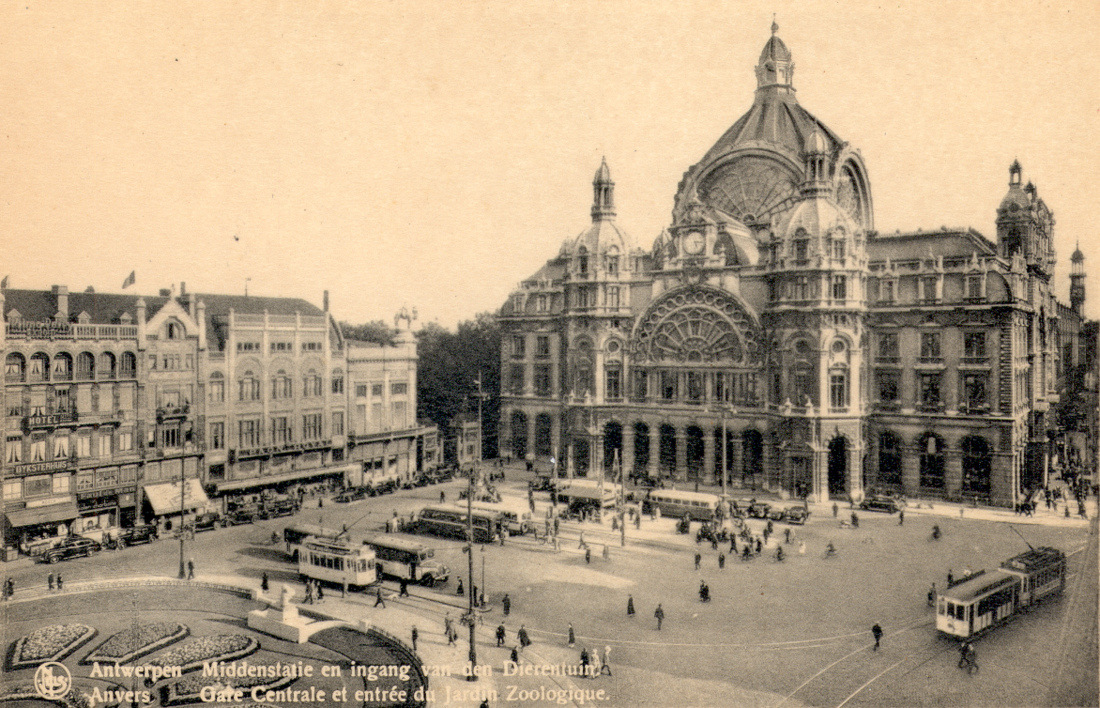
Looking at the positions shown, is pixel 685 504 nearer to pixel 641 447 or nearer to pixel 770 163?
pixel 641 447

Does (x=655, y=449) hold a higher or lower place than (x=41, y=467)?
lower

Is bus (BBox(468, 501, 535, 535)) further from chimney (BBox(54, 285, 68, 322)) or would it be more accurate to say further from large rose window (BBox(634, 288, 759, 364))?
chimney (BBox(54, 285, 68, 322))

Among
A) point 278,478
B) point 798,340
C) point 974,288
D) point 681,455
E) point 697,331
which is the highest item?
point 974,288

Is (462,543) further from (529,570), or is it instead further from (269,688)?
(269,688)

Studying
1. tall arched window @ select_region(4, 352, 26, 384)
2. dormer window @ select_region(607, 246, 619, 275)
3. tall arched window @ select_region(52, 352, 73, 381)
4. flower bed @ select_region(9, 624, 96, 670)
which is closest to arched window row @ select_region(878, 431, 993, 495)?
dormer window @ select_region(607, 246, 619, 275)

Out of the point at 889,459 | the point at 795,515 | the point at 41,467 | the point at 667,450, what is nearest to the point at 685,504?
the point at 795,515

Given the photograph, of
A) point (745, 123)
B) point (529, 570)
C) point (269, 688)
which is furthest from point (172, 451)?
point (745, 123)
